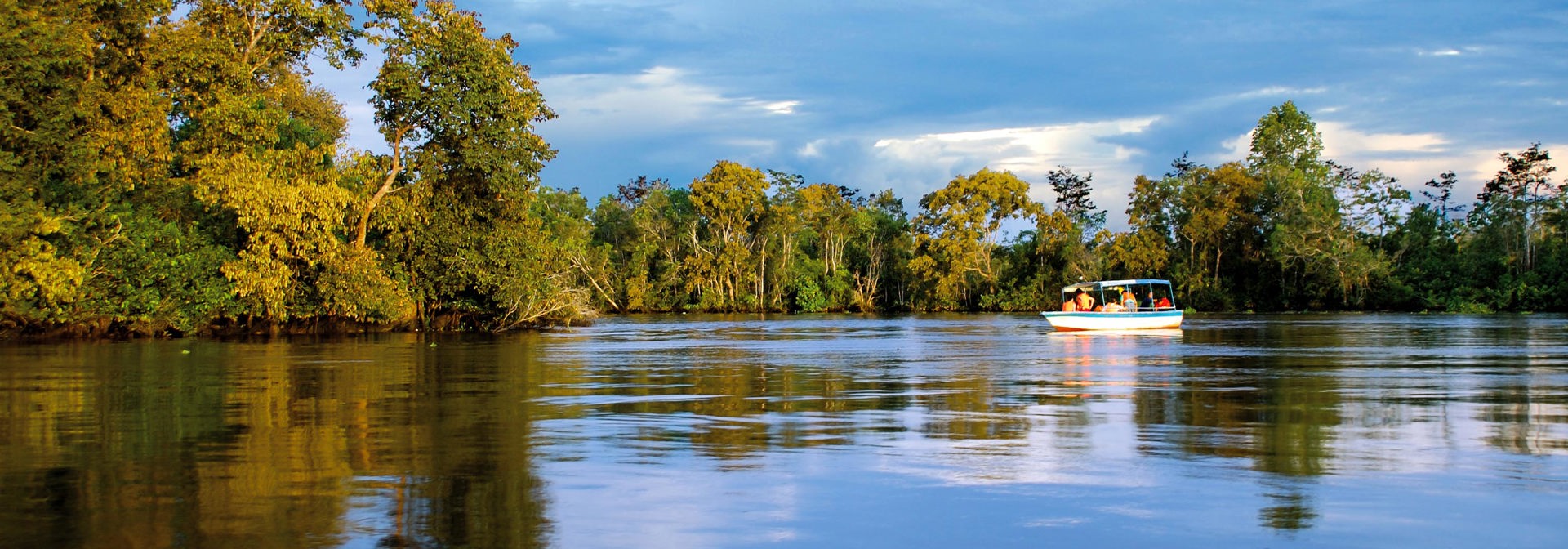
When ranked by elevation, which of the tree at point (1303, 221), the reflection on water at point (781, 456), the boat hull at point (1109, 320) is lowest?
the reflection on water at point (781, 456)

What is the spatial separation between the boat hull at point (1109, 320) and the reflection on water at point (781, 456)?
16827 mm

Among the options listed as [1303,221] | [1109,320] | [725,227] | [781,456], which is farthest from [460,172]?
[1303,221]

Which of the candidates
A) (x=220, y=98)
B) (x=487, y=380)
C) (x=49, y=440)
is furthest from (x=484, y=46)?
(x=49, y=440)

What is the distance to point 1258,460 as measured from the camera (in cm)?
927

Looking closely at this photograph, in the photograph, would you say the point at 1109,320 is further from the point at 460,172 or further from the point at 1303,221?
the point at 1303,221

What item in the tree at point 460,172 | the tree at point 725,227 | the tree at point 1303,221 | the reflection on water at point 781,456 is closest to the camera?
the reflection on water at point 781,456

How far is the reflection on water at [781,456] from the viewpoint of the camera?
693cm

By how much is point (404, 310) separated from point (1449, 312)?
52.9 metres

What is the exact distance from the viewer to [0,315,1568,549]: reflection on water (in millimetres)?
6926

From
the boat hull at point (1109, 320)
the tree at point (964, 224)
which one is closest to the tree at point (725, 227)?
the tree at point (964, 224)

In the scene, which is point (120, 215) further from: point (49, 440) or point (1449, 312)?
point (1449, 312)

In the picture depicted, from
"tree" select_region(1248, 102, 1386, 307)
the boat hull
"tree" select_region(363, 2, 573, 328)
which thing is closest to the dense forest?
"tree" select_region(363, 2, 573, 328)

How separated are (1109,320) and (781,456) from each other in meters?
30.1

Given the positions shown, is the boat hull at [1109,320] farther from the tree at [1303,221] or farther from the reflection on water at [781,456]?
the tree at [1303,221]
